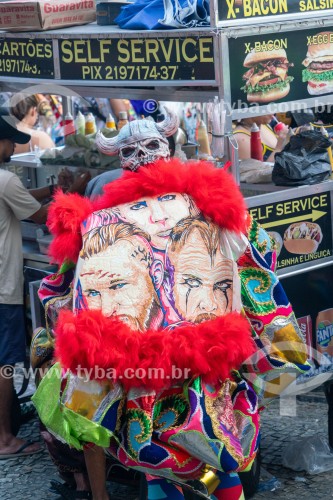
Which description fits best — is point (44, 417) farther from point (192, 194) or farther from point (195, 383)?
point (192, 194)

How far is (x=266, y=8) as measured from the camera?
4480 mm

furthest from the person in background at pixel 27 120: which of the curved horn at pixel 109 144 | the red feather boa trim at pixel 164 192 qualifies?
the red feather boa trim at pixel 164 192

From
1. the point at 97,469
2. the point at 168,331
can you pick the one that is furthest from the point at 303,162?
the point at 97,469

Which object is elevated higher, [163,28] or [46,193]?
[163,28]

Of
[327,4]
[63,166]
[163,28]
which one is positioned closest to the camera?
[163,28]

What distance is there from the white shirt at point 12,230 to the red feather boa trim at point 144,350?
61.8 inches

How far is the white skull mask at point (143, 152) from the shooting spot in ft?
12.8

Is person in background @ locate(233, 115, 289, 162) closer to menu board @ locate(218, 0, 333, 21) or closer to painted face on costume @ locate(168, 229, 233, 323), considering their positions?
menu board @ locate(218, 0, 333, 21)

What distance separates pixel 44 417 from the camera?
376 centimetres

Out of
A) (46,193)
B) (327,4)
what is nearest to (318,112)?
(327,4)

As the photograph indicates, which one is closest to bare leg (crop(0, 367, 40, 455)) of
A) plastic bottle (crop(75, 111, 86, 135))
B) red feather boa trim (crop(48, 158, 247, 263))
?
red feather boa trim (crop(48, 158, 247, 263))

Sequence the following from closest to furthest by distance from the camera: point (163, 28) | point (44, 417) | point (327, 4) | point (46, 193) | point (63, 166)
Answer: point (44, 417) < point (163, 28) < point (327, 4) < point (46, 193) < point (63, 166)

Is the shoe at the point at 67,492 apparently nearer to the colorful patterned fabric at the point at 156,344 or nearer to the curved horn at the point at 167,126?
the colorful patterned fabric at the point at 156,344

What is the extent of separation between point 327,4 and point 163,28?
3.04 feet
